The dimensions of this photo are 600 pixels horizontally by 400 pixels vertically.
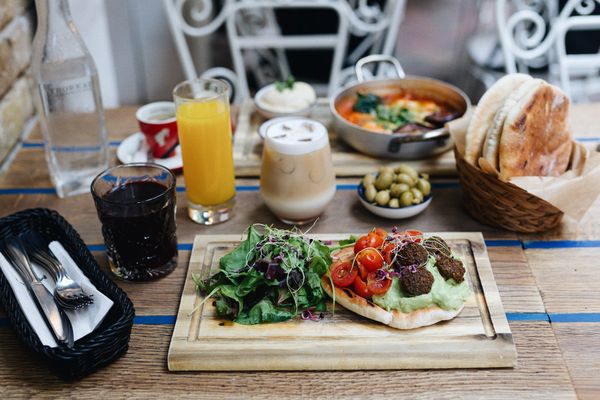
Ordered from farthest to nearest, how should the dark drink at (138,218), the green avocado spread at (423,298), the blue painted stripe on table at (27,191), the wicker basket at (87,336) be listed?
1. the blue painted stripe on table at (27,191)
2. the dark drink at (138,218)
3. the green avocado spread at (423,298)
4. the wicker basket at (87,336)

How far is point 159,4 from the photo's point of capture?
9.26 feet

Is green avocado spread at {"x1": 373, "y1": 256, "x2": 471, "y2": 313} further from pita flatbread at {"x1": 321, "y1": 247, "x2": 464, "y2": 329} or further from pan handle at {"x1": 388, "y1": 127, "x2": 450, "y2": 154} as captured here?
pan handle at {"x1": 388, "y1": 127, "x2": 450, "y2": 154}

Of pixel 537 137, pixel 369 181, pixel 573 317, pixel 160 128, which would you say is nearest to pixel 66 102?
pixel 160 128

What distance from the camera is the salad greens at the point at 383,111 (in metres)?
1.78

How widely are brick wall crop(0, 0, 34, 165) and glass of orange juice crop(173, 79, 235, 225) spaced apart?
58 centimetres

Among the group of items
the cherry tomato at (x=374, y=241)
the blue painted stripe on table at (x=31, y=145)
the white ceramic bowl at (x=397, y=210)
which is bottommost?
the blue painted stripe on table at (x=31, y=145)

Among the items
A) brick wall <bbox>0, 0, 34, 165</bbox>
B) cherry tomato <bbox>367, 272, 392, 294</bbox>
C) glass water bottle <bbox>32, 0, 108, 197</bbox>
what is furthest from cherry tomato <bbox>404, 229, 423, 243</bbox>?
brick wall <bbox>0, 0, 34, 165</bbox>

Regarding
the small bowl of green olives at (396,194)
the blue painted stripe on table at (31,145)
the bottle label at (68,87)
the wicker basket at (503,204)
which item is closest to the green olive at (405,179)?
the small bowl of green olives at (396,194)

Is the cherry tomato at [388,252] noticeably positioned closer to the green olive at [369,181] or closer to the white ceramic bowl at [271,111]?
the green olive at [369,181]

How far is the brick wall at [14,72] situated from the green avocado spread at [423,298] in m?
1.14

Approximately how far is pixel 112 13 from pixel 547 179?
2.04 m

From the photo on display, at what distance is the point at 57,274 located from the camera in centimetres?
119

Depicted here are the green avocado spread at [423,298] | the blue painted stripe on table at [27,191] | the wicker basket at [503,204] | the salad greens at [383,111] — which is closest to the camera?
the green avocado spread at [423,298]

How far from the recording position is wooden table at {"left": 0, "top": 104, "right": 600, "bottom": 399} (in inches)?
40.6
